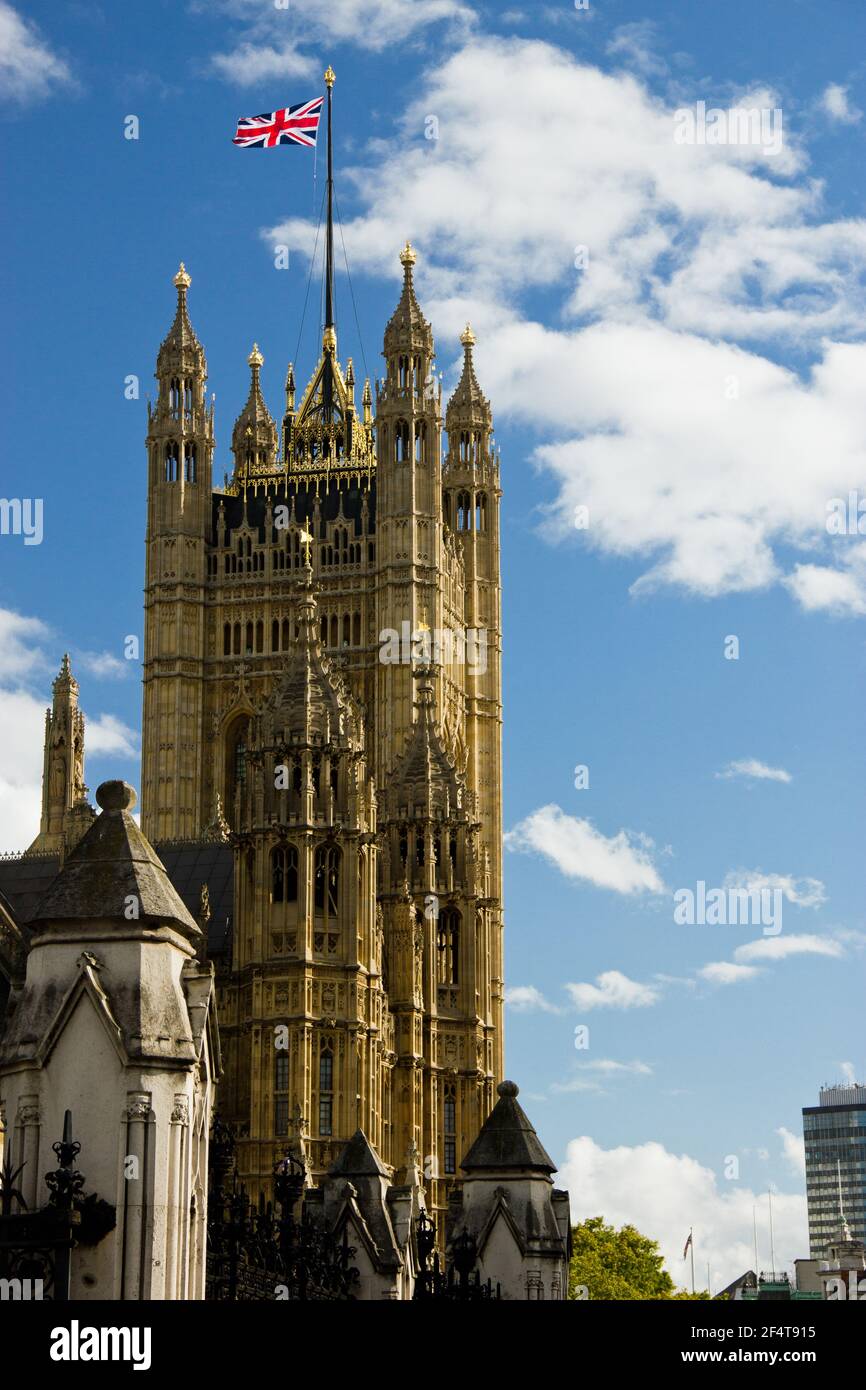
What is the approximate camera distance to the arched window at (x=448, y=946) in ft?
249

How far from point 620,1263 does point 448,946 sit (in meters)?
38.5

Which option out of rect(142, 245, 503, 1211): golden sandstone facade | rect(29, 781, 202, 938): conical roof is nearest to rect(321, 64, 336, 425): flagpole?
rect(142, 245, 503, 1211): golden sandstone facade

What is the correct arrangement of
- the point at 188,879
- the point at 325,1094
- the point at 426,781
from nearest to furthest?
1. the point at 325,1094
2. the point at 188,879
3. the point at 426,781

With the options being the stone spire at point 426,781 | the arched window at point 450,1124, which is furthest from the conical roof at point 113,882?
the arched window at point 450,1124

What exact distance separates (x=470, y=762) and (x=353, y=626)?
10.5 metres

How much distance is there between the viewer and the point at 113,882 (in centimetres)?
2639

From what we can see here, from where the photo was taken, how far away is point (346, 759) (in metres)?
65.9

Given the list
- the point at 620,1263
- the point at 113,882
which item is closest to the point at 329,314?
the point at 620,1263

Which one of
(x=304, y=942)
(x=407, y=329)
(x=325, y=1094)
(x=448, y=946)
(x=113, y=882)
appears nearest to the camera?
(x=113, y=882)

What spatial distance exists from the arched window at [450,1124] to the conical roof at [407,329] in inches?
2615

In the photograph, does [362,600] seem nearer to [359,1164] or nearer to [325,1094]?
[325,1094]

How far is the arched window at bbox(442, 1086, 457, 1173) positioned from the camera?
76688 millimetres

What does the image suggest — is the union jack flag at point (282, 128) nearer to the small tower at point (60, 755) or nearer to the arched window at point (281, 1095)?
the small tower at point (60, 755)
